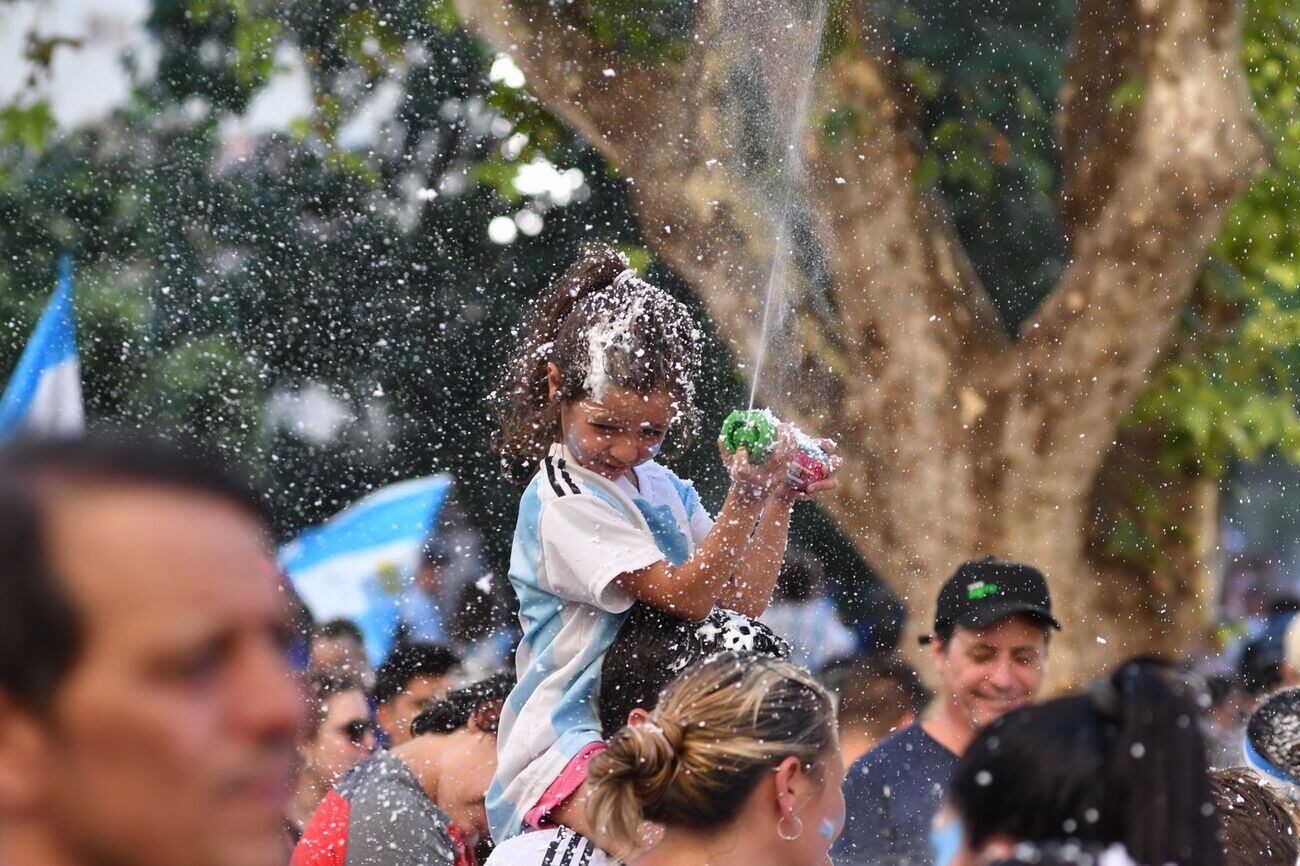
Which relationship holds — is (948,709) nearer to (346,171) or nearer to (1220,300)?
(1220,300)

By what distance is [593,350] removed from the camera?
135 inches

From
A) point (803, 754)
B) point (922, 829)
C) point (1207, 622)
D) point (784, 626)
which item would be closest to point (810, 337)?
point (784, 626)

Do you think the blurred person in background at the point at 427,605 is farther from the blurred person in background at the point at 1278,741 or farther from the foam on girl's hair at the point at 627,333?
the blurred person in background at the point at 1278,741

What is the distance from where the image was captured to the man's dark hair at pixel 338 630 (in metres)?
5.75

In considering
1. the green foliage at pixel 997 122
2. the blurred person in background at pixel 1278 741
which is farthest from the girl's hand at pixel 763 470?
the green foliage at pixel 997 122

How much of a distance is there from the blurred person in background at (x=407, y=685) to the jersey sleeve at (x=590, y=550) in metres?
2.42

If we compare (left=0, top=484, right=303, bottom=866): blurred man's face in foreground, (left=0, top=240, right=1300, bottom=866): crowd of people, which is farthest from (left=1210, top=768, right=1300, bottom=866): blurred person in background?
(left=0, top=484, right=303, bottom=866): blurred man's face in foreground

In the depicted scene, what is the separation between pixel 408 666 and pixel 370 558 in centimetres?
95

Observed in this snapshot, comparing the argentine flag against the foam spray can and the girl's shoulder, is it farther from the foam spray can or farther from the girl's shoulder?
the foam spray can

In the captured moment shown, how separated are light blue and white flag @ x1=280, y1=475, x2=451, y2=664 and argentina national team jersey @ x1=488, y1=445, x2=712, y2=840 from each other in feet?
10.5

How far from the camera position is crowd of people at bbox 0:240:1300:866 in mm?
975

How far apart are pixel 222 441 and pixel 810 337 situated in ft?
12.0

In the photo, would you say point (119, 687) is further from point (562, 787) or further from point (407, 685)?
point (407, 685)

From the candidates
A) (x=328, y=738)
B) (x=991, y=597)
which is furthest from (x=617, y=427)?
(x=328, y=738)
